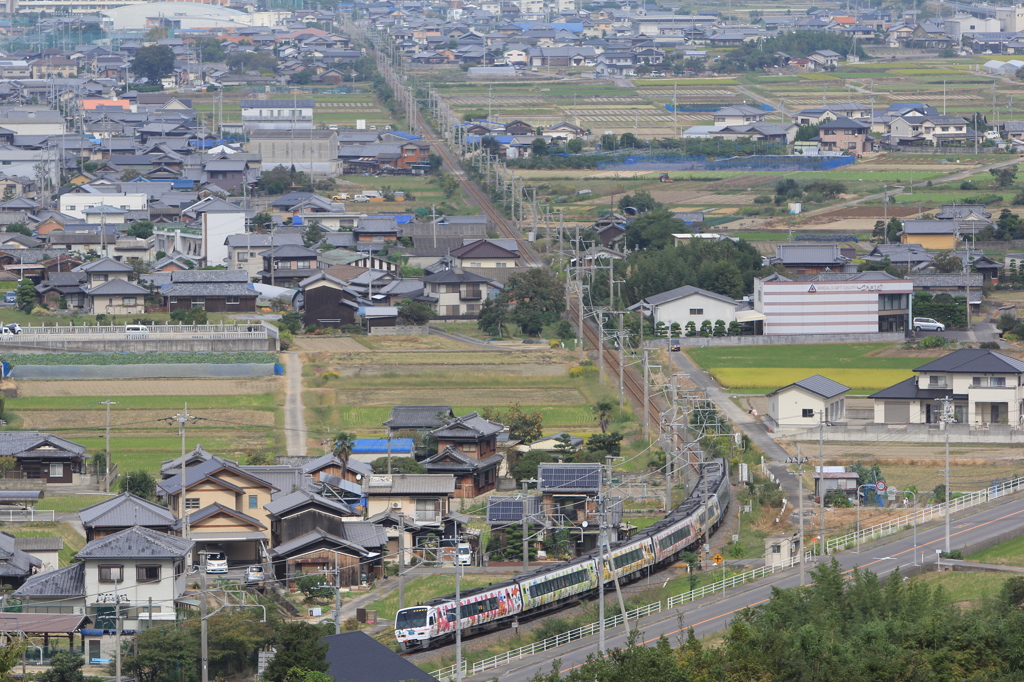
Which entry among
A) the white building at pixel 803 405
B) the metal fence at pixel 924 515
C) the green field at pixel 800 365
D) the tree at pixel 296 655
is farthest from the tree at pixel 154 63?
the tree at pixel 296 655

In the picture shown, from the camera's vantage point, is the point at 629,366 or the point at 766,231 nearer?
the point at 629,366

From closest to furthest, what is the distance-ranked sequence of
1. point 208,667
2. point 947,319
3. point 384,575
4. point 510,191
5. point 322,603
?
point 208,667, point 322,603, point 384,575, point 947,319, point 510,191

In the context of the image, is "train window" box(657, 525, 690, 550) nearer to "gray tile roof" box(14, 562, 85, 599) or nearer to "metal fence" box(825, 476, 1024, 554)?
"metal fence" box(825, 476, 1024, 554)

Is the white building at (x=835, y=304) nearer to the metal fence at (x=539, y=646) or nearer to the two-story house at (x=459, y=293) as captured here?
the two-story house at (x=459, y=293)

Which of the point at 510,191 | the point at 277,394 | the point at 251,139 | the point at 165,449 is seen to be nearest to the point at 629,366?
the point at 277,394

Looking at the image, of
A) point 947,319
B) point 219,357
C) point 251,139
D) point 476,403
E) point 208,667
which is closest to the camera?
point 208,667

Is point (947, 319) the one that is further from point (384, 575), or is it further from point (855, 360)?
point (384, 575)
